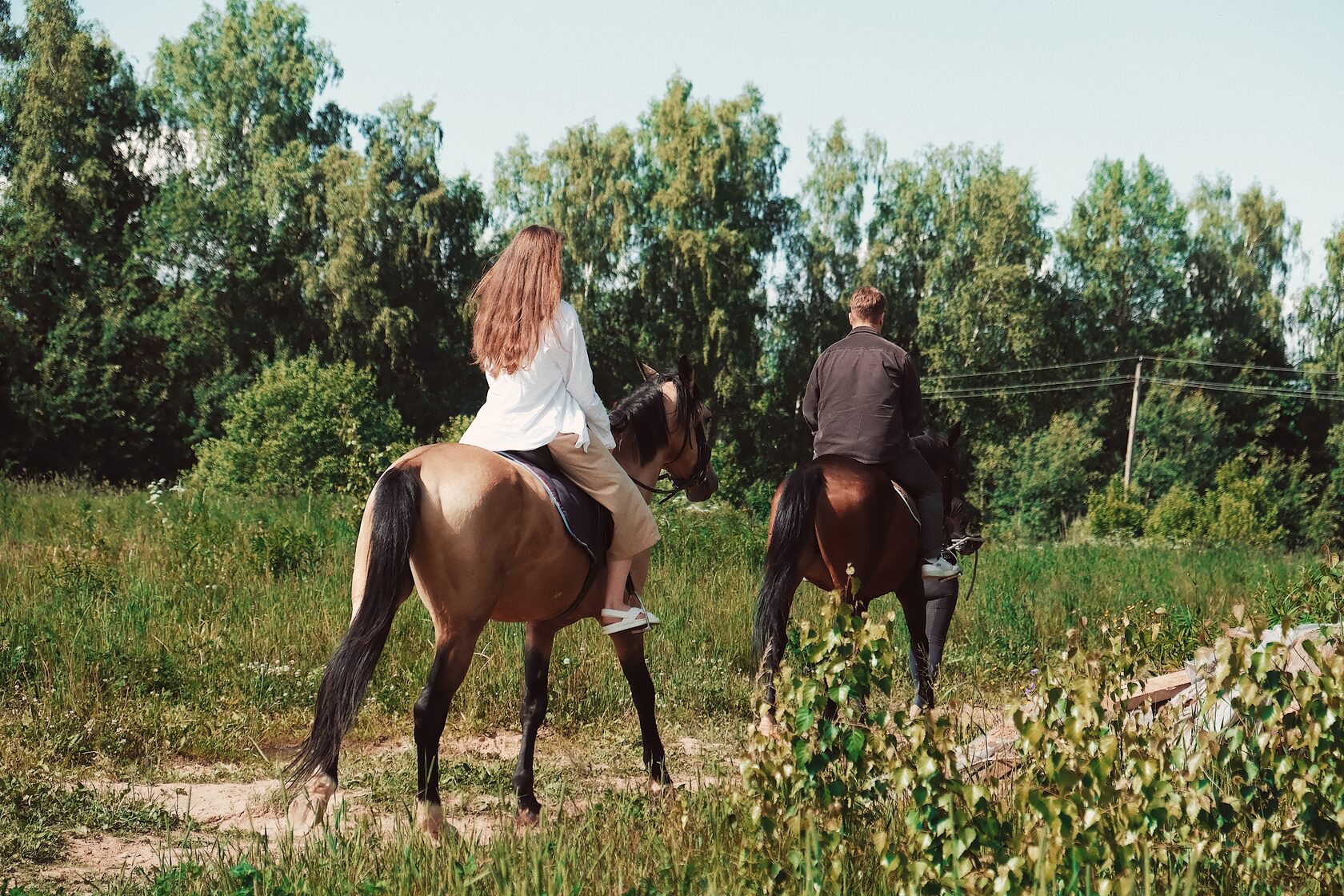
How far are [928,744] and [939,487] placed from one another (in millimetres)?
4380

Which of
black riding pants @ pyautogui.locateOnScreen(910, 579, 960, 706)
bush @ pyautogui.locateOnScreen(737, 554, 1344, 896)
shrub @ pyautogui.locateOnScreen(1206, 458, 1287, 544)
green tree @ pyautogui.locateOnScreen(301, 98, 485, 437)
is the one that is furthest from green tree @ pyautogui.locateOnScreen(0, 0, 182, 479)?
bush @ pyautogui.locateOnScreen(737, 554, 1344, 896)

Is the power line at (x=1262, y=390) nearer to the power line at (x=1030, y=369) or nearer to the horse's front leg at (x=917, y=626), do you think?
the power line at (x=1030, y=369)

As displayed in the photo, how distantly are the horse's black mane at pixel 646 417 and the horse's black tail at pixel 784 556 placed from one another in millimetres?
929

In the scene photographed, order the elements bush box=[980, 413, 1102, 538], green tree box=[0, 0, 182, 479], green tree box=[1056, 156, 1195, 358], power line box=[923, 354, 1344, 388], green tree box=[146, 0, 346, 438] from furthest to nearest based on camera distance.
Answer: green tree box=[1056, 156, 1195, 358] → power line box=[923, 354, 1344, 388] → bush box=[980, 413, 1102, 538] → green tree box=[146, 0, 346, 438] → green tree box=[0, 0, 182, 479]

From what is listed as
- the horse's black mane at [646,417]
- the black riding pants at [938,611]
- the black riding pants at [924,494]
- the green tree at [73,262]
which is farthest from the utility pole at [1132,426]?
the horse's black mane at [646,417]

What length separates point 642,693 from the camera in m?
5.45

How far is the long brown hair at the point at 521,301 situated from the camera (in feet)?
16.0

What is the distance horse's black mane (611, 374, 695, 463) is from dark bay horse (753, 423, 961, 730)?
100 centimetres

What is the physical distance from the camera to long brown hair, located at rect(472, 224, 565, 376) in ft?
16.0

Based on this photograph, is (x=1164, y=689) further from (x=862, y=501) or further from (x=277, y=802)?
(x=277, y=802)

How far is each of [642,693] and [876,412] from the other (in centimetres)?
247

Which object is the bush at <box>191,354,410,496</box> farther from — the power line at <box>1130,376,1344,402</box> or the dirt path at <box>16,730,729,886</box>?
the power line at <box>1130,376,1344,402</box>

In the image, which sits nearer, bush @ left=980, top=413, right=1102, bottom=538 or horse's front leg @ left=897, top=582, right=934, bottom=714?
horse's front leg @ left=897, top=582, right=934, bottom=714

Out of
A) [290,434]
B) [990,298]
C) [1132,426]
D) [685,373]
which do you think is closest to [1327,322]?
[1132,426]
